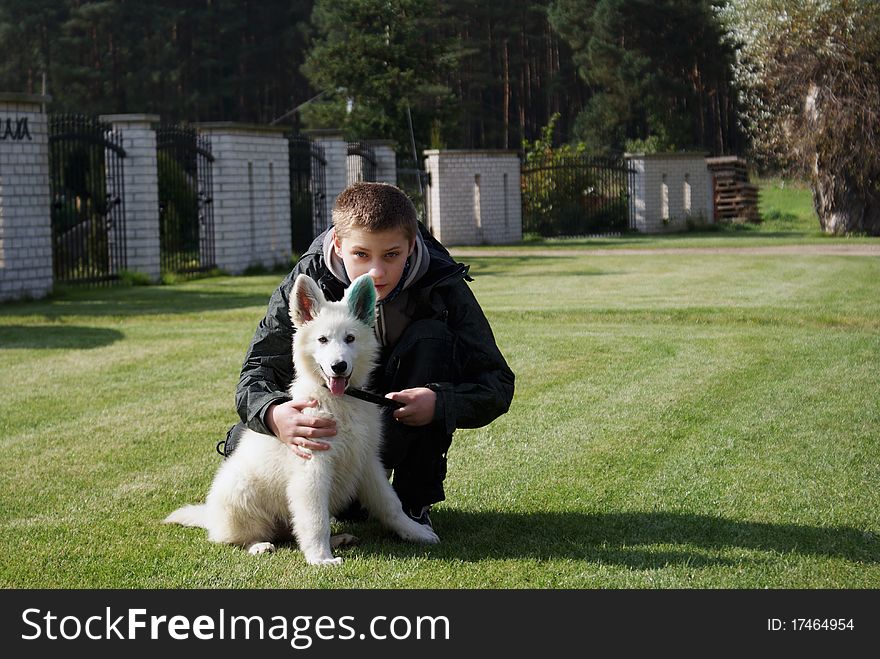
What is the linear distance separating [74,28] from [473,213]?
30528mm

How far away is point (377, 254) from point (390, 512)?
3.45 feet

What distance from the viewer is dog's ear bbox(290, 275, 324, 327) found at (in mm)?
4285

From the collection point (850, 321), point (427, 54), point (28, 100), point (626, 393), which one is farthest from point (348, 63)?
point (626, 393)

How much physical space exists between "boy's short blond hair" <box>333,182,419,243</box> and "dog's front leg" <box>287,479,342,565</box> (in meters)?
0.98

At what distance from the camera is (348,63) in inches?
1602

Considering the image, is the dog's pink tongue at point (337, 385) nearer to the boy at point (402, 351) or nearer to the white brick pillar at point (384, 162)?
the boy at point (402, 351)

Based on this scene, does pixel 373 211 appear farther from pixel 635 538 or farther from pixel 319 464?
pixel 635 538

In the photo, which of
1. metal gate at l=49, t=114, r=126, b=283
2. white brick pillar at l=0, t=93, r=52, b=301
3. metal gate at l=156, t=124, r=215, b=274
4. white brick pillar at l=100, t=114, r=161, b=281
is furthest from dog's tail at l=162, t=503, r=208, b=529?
metal gate at l=156, t=124, r=215, b=274

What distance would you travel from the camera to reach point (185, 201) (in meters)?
21.8

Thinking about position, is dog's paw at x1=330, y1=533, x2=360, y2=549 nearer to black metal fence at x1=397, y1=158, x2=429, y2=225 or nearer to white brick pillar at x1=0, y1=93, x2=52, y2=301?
white brick pillar at x1=0, y1=93, x2=52, y2=301

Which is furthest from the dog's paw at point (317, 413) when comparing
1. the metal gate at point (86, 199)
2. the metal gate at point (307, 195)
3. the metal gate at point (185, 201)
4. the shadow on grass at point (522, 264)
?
the metal gate at point (307, 195)

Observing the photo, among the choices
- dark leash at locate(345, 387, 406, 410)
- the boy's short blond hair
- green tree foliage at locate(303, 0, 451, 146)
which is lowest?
dark leash at locate(345, 387, 406, 410)

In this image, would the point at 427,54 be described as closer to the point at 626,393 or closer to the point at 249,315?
the point at 249,315

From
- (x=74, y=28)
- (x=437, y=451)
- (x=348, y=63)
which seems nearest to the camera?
(x=437, y=451)
